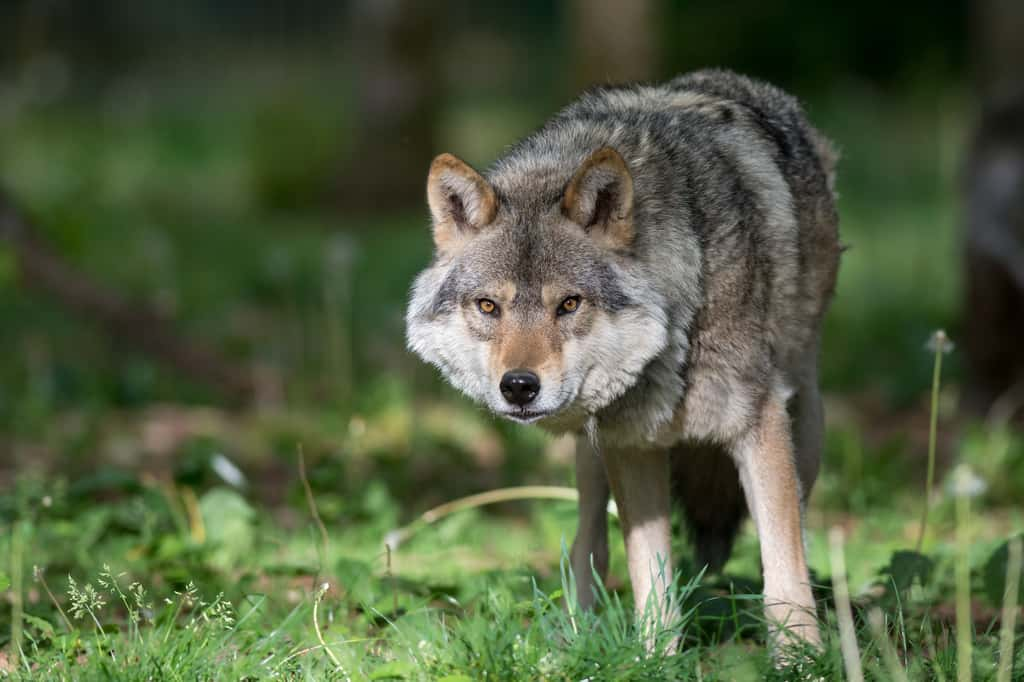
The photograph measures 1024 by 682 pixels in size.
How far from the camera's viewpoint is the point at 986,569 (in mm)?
4570

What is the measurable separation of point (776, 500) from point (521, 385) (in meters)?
1.04

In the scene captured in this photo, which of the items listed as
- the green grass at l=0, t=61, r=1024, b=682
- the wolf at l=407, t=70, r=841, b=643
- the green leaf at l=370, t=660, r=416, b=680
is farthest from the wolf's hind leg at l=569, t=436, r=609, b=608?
the green leaf at l=370, t=660, r=416, b=680

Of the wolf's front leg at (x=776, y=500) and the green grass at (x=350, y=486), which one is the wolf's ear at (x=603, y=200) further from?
the green grass at (x=350, y=486)

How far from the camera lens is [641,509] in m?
4.46

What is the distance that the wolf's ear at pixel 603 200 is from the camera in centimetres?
392

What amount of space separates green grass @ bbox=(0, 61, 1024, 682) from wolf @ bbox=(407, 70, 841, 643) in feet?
1.05

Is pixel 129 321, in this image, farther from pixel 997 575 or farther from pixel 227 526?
pixel 997 575

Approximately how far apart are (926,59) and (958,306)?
32.3 ft

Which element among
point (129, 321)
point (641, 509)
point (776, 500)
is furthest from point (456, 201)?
point (129, 321)

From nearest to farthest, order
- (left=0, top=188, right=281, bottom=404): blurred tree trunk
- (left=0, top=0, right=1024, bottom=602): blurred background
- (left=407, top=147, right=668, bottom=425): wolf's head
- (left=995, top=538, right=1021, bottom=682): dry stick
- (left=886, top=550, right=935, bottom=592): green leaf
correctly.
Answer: (left=995, top=538, right=1021, bottom=682): dry stick, (left=407, top=147, right=668, bottom=425): wolf's head, (left=886, top=550, right=935, bottom=592): green leaf, (left=0, top=0, right=1024, bottom=602): blurred background, (left=0, top=188, right=281, bottom=404): blurred tree trunk

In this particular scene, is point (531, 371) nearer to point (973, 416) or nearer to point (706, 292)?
point (706, 292)

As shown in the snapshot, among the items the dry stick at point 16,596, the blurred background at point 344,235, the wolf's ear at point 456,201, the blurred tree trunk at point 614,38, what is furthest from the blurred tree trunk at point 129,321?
the blurred tree trunk at point 614,38

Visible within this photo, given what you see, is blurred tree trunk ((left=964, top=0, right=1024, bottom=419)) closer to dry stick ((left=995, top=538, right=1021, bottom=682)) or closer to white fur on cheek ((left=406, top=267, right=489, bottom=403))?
dry stick ((left=995, top=538, right=1021, bottom=682))

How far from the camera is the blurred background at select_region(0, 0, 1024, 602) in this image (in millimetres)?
6969
